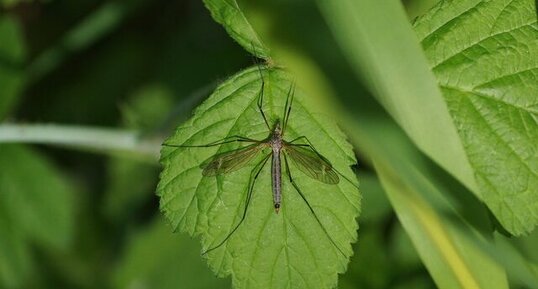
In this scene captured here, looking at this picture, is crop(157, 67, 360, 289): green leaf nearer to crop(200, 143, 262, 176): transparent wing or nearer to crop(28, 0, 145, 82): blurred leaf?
crop(200, 143, 262, 176): transparent wing

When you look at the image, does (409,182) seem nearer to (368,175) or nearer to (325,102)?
Answer: (325,102)

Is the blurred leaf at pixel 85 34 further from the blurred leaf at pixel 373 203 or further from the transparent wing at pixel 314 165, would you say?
the transparent wing at pixel 314 165

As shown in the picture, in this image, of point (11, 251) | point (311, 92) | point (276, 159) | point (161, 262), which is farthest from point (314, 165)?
point (11, 251)

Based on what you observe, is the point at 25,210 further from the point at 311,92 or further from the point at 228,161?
the point at 311,92

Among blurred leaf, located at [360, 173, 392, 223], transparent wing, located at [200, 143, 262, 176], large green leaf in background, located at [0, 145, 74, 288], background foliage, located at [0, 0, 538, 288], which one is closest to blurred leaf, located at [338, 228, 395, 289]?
background foliage, located at [0, 0, 538, 288]

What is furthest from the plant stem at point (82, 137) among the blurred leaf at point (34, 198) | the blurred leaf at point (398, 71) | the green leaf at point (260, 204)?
the blurred leaf at point (398, 71)

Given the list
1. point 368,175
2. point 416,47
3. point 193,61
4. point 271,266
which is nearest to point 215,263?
point 271,266
